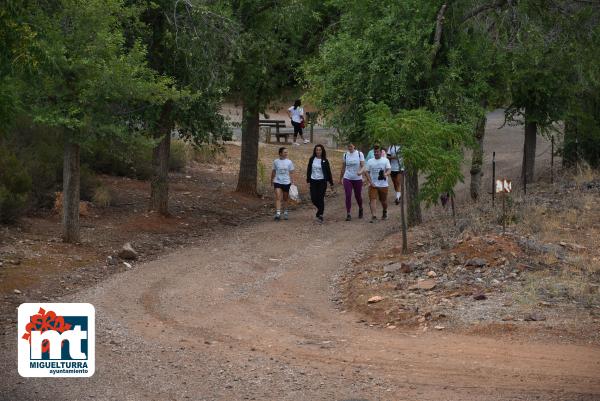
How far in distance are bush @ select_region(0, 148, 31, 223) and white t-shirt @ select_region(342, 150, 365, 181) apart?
20.7ft

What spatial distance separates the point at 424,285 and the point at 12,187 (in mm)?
8363

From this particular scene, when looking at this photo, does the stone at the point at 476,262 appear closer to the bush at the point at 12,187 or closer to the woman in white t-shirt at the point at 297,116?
the bush at the point at 12,187

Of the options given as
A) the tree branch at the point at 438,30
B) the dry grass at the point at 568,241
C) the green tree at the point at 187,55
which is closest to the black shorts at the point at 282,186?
the green tree at the point at 187,55

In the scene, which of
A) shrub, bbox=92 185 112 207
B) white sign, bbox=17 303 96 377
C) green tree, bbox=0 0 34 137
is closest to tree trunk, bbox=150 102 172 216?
shrub, bbox=92 185 112 207

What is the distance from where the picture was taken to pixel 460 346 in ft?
38.5

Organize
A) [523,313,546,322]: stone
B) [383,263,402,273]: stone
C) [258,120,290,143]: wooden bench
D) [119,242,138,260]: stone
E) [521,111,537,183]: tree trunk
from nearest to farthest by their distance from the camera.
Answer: [523,313,546,322]: stone
[383,263,402,273]: stone
[119,242,138,260]: stone
[521,111,537,183]: tree trunk
[258,120,290,143]: wooden bench

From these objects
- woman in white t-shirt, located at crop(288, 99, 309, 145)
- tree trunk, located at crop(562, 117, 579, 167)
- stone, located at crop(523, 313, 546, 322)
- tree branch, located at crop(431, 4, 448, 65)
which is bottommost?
stone, located at crop(523, 313, 546, 322)

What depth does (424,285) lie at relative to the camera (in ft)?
47.9

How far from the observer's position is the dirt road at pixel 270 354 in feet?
33.7

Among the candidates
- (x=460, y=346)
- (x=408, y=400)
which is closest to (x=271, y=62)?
(x=460, y=346)

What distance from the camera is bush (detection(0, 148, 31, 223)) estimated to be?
1847cm

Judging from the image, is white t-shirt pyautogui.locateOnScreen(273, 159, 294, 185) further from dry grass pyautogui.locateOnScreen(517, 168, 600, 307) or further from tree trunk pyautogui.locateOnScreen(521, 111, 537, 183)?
tree trunk pyautogui.locateOnScreen(521, 111, 537, 183)

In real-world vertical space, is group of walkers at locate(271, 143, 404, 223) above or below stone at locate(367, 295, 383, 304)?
above

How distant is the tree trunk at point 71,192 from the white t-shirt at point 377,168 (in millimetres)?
6480
